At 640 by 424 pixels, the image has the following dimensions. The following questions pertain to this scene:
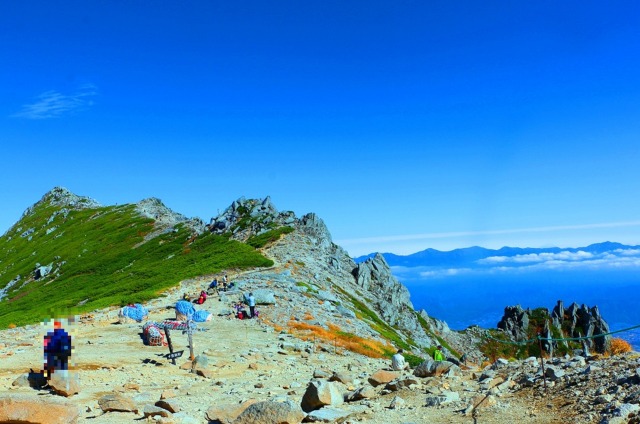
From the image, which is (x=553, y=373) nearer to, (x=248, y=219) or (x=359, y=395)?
(x=359, y=395)

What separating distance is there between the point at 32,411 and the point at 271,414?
6.54m

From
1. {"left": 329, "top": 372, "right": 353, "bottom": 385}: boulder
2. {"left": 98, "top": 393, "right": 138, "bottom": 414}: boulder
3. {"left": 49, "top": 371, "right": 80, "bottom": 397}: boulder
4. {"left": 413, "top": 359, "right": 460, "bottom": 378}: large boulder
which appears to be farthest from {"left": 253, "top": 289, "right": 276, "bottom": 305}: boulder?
{"left": 98, "top": 393, "right": 138, "bottom": 414}: boulder

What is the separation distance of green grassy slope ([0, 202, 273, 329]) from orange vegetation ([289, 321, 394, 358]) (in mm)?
17573

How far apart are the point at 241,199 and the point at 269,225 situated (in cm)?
2156

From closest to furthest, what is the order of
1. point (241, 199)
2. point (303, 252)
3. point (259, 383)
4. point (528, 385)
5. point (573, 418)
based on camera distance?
point (573, 418) < point (528, 385) < point (259, 383) < point (303, 252) < point (241, 199)

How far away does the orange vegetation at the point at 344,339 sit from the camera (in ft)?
117

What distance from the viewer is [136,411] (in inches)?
646

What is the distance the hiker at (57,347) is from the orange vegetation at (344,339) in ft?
65.6

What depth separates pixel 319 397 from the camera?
1619 centimetres

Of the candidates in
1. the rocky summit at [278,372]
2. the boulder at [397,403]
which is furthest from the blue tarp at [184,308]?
the boulder at [397,403]

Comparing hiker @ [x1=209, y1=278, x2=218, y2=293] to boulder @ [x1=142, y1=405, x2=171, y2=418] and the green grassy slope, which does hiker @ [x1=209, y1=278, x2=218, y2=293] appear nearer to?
the green grassy slope

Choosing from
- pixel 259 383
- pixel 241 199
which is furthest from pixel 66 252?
pixel 259 383

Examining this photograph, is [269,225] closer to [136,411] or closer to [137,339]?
[137,339]

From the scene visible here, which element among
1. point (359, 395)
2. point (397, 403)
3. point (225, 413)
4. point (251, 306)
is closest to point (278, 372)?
point (359, 395)
